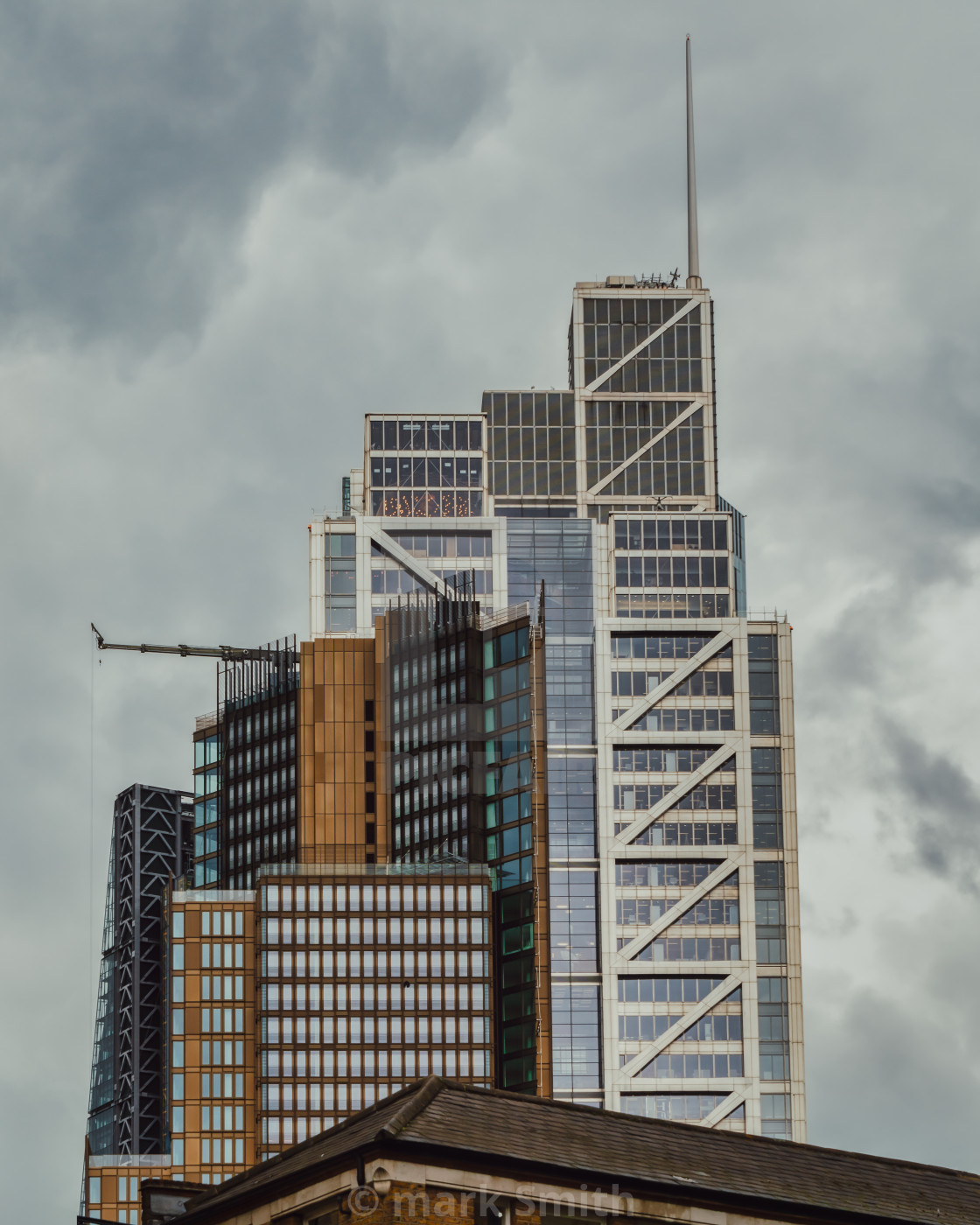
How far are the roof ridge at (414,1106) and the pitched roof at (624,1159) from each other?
0.03 meters

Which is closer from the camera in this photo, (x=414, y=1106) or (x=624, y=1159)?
(x=414, y=1106)

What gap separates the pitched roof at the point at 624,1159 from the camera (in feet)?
132

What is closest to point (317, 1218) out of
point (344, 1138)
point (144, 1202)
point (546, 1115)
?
point (344, 1138)

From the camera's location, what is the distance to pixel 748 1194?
41.9 m

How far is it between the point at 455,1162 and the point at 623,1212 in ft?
11.9

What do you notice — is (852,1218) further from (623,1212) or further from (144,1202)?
(144,1202)

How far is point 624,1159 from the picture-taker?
139 ft

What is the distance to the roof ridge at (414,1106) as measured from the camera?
39.4 meters

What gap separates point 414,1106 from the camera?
40.8 m

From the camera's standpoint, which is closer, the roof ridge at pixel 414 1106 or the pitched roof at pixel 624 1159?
the roof ridge at pixel 414 1106

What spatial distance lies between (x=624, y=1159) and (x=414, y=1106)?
4408mm

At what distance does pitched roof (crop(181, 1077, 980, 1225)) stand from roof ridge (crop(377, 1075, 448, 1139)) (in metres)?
0.03

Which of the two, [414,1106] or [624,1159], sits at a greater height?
[414,1106]

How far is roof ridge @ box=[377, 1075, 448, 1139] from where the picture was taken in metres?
39.4
